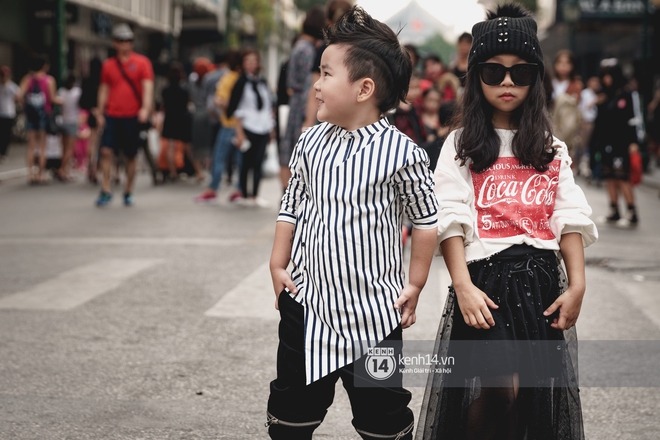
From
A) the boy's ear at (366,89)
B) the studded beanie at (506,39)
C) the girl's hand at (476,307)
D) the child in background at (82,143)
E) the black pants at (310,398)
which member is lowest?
the child in background at (82,143)

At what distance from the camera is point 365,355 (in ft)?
8.30

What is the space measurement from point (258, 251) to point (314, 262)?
5.14m

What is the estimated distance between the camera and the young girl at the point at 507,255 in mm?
2588

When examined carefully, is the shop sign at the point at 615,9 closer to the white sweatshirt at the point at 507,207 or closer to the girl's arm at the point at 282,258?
the white sweatshirt at the point at 507,207

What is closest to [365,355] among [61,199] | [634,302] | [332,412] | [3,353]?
[332,412]

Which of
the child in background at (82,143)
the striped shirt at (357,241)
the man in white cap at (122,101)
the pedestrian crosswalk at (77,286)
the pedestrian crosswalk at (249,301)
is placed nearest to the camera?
the striped shirt at (357,241)

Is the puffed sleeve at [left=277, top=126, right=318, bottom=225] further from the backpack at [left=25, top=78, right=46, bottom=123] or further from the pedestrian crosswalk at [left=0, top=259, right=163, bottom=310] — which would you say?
the backpack at [left=25, top=78, right=46, bottom=123]

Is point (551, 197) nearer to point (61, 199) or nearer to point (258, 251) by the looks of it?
point (258, 251)

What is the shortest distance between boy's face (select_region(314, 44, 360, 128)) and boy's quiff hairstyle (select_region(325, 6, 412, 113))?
16 millimetres

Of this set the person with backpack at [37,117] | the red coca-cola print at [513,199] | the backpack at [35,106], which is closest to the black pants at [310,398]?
the red coca-cola print at [513,199]

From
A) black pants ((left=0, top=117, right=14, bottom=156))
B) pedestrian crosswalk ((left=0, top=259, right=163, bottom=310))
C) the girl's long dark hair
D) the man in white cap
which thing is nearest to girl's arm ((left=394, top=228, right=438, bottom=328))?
the girl's long dark hair

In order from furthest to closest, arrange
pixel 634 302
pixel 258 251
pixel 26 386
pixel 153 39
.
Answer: pixel 153 39 < pixel 258 251 < pixel 634 302 < pixel 26 386

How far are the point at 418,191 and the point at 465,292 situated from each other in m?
0.30

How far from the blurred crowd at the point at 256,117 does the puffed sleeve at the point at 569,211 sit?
2.72 meters
